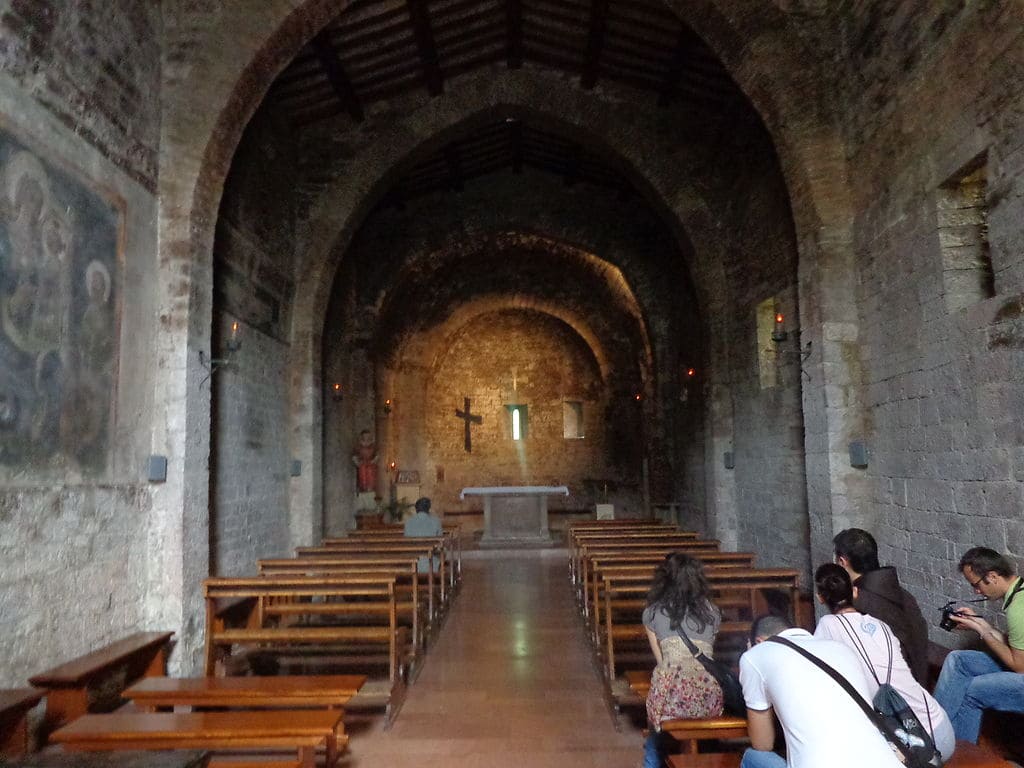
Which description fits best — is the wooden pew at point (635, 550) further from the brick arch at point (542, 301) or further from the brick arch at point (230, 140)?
the brick arch at point (542, 301)

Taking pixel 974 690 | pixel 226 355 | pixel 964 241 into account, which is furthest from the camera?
pixel 226 355

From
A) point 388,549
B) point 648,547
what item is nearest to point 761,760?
point 648,547

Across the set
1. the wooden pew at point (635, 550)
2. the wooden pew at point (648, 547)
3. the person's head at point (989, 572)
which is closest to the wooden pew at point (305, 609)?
the wooden pew at point (635, 550)

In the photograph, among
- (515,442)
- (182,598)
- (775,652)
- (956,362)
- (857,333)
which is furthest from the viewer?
(515,442)

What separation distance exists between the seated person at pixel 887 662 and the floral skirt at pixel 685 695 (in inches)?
26.8

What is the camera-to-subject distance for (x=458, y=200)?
14.1m

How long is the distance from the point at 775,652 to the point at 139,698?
11.5ft

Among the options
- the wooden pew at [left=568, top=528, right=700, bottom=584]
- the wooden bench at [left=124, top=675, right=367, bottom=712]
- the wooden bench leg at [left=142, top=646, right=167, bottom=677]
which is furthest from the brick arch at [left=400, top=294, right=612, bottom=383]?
the wooden bench at [left=124, top=675, right=367, bottom=712]

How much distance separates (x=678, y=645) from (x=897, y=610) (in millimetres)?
1157

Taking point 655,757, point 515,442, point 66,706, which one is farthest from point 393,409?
point 655,757

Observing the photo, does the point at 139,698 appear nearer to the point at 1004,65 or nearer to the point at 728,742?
the point at 728,742

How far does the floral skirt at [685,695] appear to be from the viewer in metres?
3.49

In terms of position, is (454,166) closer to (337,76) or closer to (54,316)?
(337,76)

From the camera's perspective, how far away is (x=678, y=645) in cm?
363
